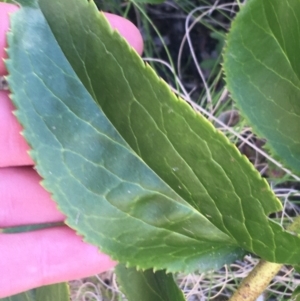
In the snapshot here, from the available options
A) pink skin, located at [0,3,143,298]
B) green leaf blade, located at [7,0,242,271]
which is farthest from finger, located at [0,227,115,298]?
green leaf blade, located at [7,0,242,271]

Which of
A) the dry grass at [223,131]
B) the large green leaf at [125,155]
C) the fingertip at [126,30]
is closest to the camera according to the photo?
the large green leaf at [125,155]

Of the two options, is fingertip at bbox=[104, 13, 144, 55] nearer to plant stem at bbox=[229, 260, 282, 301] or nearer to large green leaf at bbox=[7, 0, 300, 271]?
large green leaf at bbox=[7, 0, 300, 271]

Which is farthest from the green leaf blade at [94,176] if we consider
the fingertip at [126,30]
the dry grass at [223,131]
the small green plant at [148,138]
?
the dry grass at [223,131]

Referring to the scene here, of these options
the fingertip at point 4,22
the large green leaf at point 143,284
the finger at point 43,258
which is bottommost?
the finger at point 43,258

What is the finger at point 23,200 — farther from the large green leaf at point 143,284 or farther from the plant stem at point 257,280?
the plant stem at point 257,280

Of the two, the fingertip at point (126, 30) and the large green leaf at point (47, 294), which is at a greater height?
the fingertip at point (126, 30)

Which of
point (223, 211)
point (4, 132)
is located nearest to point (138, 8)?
point (4, 132)

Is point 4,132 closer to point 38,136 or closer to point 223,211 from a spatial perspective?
point 38,136
